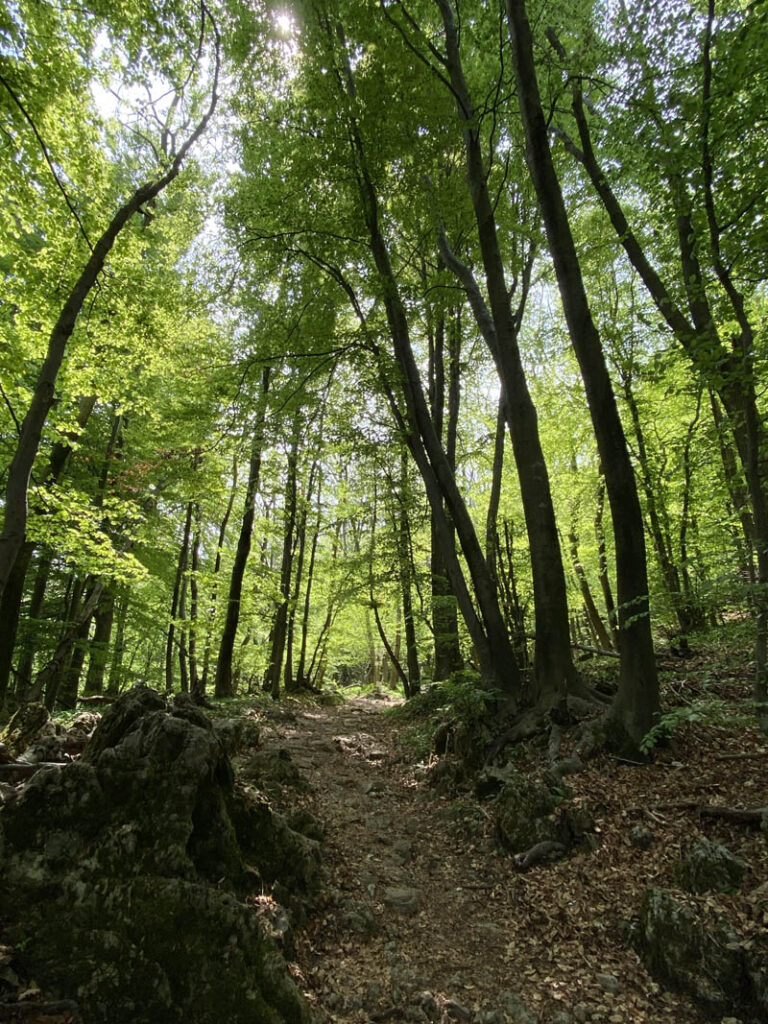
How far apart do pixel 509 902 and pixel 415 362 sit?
770 centimetres

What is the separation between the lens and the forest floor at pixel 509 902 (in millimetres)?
2881

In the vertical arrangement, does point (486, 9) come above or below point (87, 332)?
above

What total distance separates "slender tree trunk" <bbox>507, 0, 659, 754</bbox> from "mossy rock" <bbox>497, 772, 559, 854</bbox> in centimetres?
104

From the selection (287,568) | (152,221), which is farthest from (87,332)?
(287,568)

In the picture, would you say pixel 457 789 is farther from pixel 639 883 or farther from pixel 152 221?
pixel 152 221

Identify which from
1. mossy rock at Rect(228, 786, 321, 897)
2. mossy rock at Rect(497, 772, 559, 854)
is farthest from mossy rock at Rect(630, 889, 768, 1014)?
mossy rock at Rect(228, 786, 321, 897)

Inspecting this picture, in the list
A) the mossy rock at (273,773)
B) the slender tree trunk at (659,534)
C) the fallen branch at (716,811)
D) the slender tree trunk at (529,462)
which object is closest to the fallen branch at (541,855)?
the fallen branch at (716,811)

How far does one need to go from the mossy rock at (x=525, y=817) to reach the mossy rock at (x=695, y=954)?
1.19 metres

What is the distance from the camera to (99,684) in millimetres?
14883

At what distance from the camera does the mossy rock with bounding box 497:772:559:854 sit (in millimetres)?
4344

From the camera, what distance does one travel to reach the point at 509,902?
3.88 meters

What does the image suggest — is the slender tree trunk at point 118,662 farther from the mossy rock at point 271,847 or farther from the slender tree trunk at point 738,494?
the slender tree trunk at point 738,494

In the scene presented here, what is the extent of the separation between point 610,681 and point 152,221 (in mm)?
11829

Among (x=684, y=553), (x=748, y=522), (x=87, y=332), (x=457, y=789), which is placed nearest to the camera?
(x=457, y=789)
